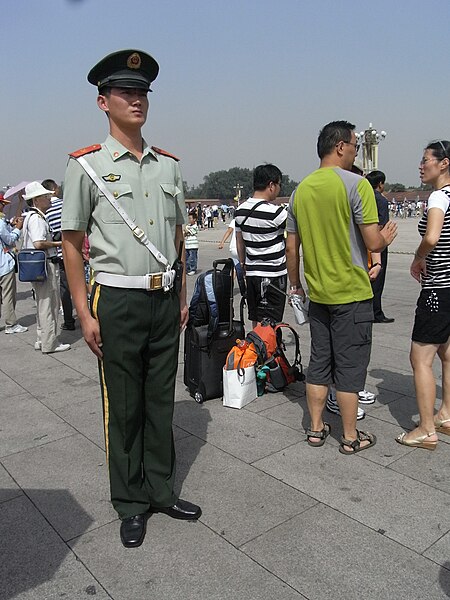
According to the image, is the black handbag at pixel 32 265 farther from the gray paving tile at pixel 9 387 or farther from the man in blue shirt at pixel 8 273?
the man in blue shirt at pixel 8 273

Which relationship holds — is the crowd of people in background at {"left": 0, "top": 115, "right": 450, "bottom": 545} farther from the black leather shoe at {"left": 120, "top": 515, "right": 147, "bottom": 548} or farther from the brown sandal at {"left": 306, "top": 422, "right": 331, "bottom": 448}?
the black leather shoe at {"left": 120, "top": 515, "right": 147, "bottom": 548}

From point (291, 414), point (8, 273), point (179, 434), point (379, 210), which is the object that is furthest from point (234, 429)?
point (8, 273)

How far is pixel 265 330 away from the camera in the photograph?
16.0 ft

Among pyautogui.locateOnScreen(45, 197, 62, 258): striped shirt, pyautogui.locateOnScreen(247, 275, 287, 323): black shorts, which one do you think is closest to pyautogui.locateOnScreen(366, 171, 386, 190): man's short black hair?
pyautogui.locateOnScreen(247, 275, 287, 323): black shorts

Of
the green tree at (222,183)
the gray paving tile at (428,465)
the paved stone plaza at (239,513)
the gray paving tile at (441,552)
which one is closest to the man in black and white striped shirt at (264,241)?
→ the paved stone plaza at (239,513)

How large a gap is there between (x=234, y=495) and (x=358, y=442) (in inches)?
38.5

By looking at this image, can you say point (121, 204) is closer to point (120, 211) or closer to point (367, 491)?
point (120, 211)

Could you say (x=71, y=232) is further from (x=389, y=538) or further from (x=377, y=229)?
(x=389, y=538)

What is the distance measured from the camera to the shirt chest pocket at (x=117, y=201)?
8.59 ft

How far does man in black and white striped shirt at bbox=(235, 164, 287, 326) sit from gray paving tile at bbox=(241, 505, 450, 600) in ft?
8.10

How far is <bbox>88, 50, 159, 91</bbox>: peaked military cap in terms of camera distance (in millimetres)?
2596

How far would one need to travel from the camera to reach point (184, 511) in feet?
9.66

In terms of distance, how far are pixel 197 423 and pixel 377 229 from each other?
76.8 inches

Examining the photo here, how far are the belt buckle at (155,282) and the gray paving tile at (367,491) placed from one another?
1440 millimetres
